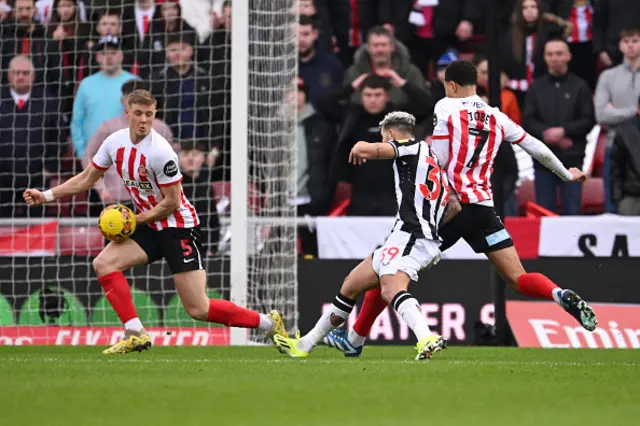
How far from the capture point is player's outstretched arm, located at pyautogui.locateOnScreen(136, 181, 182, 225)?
31.5ft

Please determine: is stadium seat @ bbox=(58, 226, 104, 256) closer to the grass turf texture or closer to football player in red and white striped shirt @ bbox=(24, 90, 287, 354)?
football player in red and white striped shirt @ bbox=(24, 90, 287, 354)

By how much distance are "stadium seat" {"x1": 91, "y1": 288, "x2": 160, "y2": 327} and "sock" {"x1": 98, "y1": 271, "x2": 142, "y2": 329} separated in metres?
3.08

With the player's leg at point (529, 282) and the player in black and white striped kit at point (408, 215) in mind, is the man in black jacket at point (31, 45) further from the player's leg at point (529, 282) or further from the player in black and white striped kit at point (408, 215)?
the player's leg at point (529, 282)


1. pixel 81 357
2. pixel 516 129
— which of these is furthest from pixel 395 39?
pixel 81 357

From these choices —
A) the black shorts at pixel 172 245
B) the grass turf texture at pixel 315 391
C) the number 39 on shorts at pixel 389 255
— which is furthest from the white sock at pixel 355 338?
the black shorts at pixel 172 245

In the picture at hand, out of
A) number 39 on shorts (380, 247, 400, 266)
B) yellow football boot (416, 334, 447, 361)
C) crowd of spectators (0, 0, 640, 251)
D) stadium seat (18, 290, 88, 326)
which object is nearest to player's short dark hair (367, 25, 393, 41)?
crowd of spectators (0, 0, 640, 251)

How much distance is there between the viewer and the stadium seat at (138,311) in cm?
1283

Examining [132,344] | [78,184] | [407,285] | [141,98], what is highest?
[141,98]

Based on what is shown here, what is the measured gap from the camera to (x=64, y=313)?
12922 mm

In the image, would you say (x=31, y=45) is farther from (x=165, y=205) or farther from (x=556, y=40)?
(x=556, y=40)

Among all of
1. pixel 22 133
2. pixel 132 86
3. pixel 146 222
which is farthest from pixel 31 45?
pixel 146 222

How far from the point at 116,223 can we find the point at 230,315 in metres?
1.25

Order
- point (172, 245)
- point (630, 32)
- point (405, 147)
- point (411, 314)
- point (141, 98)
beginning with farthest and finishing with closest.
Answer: point (630, 32) < point (172, 245) < point (141, 98) < point (405, 147) < point (411, 314)

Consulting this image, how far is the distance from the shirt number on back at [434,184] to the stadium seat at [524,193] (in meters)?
5.75
